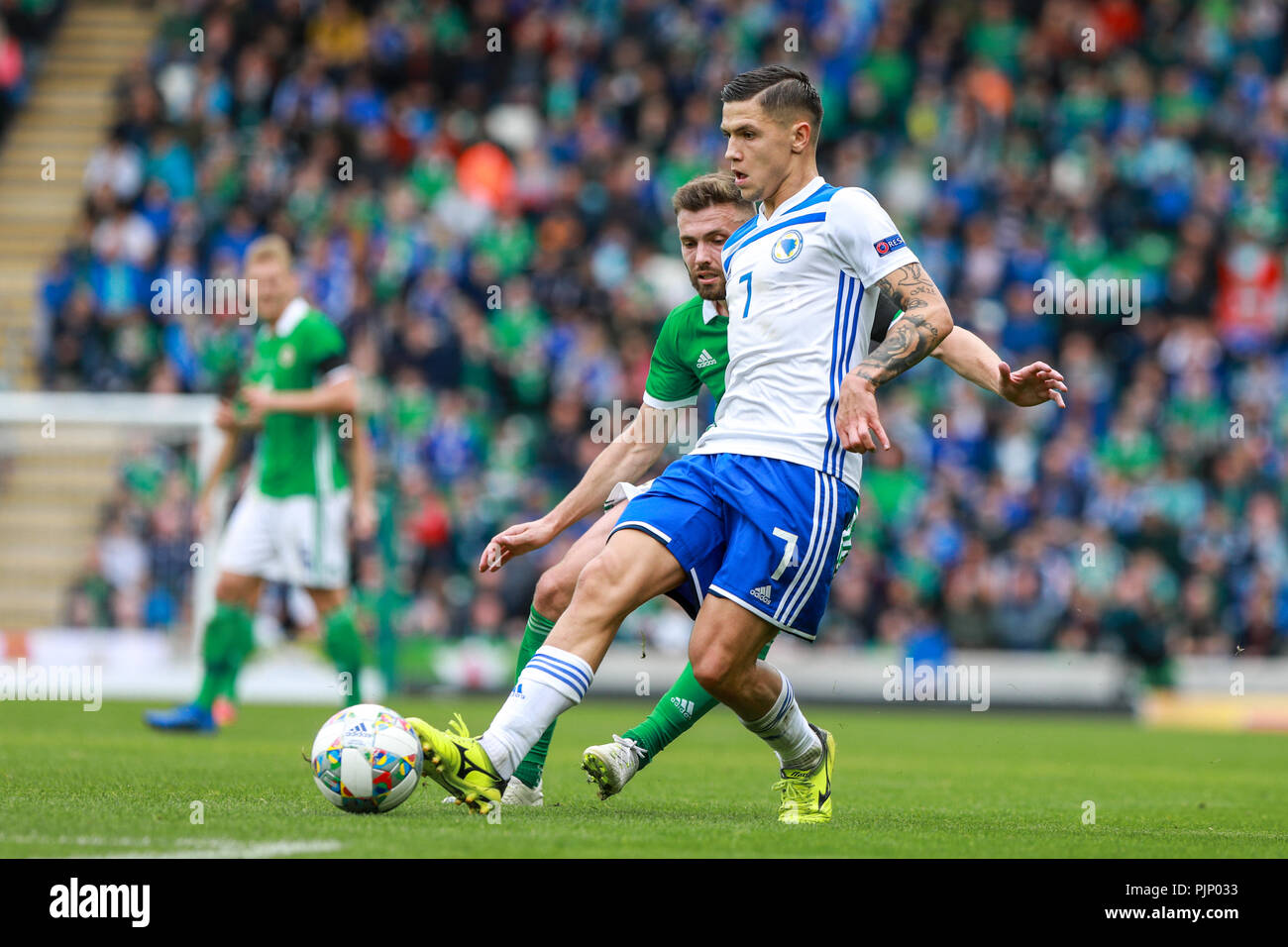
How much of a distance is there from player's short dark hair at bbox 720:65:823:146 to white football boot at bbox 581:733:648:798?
2273mm

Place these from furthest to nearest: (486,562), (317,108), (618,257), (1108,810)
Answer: (317,108), (618,257), (1108,810), (486,562)

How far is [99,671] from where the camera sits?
1540cm

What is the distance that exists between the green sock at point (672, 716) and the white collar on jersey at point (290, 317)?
4.47 metres

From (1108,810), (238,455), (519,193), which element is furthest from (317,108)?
(1108,810)

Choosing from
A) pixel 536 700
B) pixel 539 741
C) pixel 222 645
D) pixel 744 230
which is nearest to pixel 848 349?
pixel 744 230

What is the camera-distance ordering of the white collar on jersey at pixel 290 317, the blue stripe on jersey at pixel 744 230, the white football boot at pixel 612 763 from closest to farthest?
the blue stripe on jersey at pixel 744 230
the white football boot at pixel 612 763
the white collar on jersey at pixel 290 317

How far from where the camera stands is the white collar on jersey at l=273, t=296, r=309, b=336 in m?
10.5

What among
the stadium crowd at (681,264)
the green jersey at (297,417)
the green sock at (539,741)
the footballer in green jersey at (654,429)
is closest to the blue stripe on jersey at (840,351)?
the footballer in green jersey at (654,429)

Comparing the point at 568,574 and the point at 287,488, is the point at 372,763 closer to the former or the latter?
the point at 568,574

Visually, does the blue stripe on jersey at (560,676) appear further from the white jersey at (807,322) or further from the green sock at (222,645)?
the green sock at (222,645)

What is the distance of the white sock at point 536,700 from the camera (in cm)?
556

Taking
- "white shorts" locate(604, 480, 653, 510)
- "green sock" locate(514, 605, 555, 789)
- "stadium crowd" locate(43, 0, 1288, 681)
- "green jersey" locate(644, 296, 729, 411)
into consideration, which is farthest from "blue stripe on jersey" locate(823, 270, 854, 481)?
"stadium crowd" locate(43, 0, 1288, 681)

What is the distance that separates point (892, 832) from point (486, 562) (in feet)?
5.41

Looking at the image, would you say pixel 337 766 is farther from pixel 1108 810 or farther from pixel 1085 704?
pixel 1085 704
